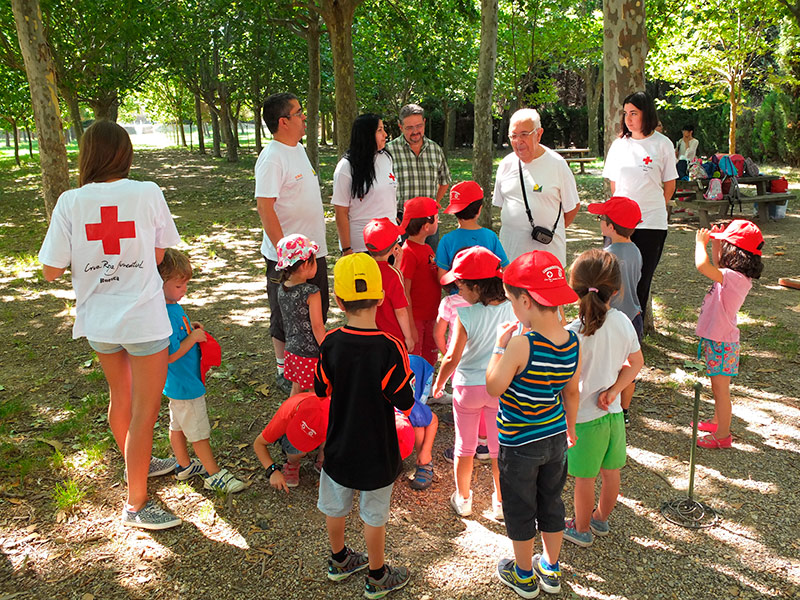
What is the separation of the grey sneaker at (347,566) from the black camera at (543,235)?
2.52m

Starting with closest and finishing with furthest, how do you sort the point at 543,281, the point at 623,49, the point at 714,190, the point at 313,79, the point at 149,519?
the point at 543,281 → the point at 149,519 → the point at 623,49 → the point at 714,190 → the point at 313,79

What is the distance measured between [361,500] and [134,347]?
1336 mm

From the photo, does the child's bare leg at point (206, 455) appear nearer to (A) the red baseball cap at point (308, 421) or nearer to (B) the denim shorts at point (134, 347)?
(A) the red baseball cap at point (308, 421)

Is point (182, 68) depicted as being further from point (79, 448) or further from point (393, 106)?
point (79, 448)

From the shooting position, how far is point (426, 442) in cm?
366

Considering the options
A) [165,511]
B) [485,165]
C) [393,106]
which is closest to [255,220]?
[485,165]

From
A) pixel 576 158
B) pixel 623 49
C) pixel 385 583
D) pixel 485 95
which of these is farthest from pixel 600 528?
pixel 576 158

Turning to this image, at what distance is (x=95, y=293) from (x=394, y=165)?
2.98 meters

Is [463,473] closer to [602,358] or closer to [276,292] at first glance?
[602,358]

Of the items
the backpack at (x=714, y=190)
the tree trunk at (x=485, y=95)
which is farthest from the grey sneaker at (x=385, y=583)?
the backpack at (x=714, y=190)

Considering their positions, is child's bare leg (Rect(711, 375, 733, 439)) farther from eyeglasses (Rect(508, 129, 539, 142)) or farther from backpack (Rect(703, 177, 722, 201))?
backpack (Rect(703, 177, 722, 201))

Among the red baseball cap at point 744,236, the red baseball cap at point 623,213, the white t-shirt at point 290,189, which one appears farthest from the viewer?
the white t-shirt at point 290,189

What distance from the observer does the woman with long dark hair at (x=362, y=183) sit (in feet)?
15.1

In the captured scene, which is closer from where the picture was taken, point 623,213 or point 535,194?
point 623,213
